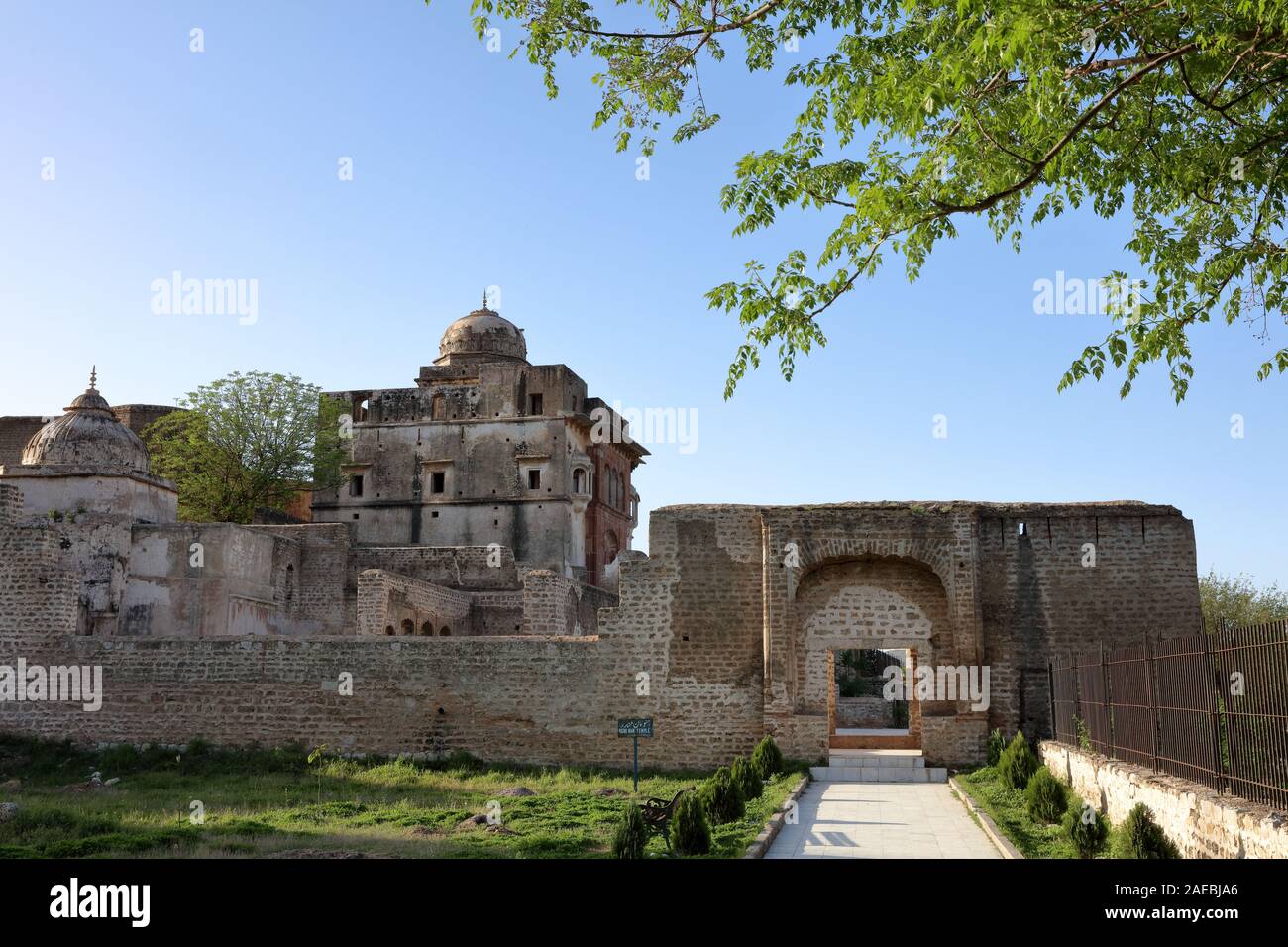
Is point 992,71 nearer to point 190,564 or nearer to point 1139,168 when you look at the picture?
point 1139,168

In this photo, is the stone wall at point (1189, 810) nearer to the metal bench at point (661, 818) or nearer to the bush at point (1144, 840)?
the bush at point (1144, 840)

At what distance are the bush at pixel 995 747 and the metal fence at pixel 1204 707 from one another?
372 centimetres

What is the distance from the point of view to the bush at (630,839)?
10.1 m

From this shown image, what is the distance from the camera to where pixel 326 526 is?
101 feet

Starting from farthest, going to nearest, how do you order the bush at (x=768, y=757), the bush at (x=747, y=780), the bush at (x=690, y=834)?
the bush at (x=768, y=757), the bush at (x=747, y=780), the bush at (x=690, y=834)

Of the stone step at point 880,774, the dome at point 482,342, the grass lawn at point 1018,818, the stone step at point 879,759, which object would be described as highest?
the dome at point 482,342

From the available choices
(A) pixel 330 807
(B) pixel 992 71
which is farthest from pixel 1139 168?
(A) pixel 330 807

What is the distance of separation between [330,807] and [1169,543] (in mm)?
12889

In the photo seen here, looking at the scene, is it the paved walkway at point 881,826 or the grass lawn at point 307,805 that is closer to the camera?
the paved walkway at point 881,826

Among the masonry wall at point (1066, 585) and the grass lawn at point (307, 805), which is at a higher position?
the masonry wall at point (1066, 585)

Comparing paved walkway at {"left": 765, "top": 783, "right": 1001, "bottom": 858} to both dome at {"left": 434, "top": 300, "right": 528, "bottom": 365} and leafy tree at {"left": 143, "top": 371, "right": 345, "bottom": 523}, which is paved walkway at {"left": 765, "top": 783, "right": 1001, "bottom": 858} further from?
dome at {"left": 434, "top": 300, "right": 528, "bottom": 365}

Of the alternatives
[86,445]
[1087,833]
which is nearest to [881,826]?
[1087,833]

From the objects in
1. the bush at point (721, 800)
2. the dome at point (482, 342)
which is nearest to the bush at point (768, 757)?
the bush at point (721, 800)

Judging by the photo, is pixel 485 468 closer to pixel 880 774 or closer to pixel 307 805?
pixel 880 774
